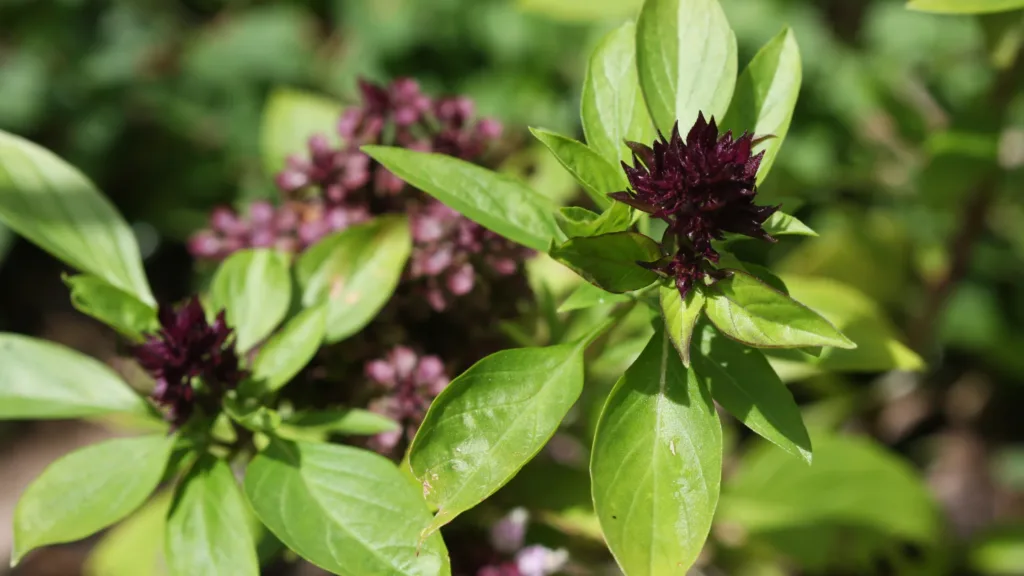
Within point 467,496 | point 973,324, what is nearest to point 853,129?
point 973,324

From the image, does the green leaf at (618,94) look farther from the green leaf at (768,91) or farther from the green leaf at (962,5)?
Answer: the green leaf at (962,5)

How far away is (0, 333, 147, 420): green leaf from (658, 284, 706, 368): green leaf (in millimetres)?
686

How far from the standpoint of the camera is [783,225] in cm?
87

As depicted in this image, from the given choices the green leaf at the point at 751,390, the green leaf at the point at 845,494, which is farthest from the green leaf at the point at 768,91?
the green leaf at the point at 845,494

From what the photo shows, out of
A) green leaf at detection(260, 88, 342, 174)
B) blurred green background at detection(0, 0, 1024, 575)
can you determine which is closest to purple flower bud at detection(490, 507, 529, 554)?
blurred green background at detection(0, 0, 1024, 575)

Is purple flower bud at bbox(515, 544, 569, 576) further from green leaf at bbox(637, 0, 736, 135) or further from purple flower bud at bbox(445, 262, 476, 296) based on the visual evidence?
green leaf at bbox(637, 0, 736, 135)

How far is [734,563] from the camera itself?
185 centimetres

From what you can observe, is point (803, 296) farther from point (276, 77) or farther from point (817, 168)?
point (276, 77)

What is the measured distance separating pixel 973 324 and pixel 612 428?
180 centimetres

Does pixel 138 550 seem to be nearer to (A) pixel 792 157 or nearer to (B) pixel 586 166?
(B) pixel 586 166

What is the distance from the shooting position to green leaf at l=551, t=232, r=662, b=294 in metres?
0.83

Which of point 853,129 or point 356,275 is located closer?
point 356,275

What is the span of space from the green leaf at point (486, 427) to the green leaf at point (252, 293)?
0.34m

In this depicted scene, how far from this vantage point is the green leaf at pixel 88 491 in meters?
0.92
